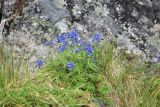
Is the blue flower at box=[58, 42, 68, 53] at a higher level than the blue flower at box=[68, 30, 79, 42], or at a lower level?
lower

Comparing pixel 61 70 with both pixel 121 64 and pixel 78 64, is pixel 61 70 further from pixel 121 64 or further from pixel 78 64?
pixel 121 64

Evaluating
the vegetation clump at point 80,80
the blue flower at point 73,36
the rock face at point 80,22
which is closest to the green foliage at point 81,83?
the vegetation clump at point 80,80

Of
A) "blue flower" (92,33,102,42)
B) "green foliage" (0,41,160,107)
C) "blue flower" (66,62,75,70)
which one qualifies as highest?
"blue flower" (92,33,102,42)

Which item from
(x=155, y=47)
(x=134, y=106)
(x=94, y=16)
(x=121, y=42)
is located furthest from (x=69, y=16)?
(x=134, y=106)

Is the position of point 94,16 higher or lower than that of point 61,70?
higher

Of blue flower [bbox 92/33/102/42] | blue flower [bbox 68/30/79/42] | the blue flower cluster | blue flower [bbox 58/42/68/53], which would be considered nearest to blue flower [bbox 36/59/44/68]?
the blue flower cluster

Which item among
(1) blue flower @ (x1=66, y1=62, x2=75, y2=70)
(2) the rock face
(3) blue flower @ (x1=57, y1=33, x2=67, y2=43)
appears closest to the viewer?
(1) blue flower @ (x1=66, y1=62, x2=75, y2=70)

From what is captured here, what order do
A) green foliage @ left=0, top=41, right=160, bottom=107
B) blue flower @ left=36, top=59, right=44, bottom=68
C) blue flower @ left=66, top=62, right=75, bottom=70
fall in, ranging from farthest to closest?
1. blue flower @ left=36, top=59, right=44, bottom=68
2. blue flower @ left=66, top=62, right=75, bottom=70
3. green foliage @ left=0, top=41, right=160, bottom=107

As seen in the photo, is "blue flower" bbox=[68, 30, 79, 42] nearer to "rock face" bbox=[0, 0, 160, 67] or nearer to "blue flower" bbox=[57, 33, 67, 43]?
"blue flower" bbox=[57, 33, 67, 43]

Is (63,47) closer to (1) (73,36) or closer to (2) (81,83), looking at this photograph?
(1) (73,36)
